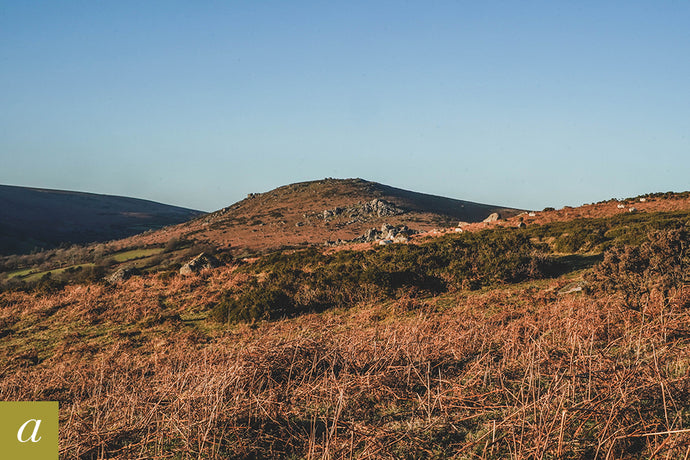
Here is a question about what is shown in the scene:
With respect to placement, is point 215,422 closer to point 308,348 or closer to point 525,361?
point 308,348

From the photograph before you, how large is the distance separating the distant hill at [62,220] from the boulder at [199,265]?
9223 cm

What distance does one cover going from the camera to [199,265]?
1043 inches

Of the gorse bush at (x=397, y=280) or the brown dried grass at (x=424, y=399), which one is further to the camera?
the gorse bush at (x=397, y=280)

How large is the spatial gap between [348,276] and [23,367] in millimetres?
11171

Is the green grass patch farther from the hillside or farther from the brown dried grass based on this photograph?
the brown dried grass

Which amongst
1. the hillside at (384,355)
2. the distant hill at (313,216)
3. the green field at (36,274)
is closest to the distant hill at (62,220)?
the distant hill at (313,216)

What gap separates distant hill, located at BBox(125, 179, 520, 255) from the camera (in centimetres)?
6894

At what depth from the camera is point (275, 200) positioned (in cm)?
10400

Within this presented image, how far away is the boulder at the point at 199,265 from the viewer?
83.8 ft

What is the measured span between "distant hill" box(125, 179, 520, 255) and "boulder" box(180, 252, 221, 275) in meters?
30.2

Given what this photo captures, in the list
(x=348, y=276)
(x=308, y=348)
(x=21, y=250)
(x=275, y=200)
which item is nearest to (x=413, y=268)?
(x=348, y=276)

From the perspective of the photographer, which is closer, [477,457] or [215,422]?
[477,457]

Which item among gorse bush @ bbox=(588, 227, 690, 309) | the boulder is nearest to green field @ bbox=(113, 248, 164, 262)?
the boulder

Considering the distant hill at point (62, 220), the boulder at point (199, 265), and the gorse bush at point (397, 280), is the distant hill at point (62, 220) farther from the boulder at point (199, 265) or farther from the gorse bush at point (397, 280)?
the gorse bush at point (397, 280)
